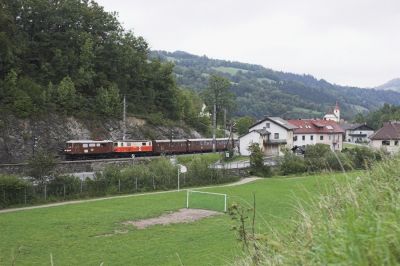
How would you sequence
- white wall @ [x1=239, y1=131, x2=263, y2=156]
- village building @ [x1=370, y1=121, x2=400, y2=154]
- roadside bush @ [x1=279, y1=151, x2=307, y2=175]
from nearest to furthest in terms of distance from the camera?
village building @ [x1=370, y1=121, x2=400, y2=154]
roadside bush @ [x1=279, y1=151, x2=307, y2=175]
white wall @ [x1=239, y1=131, x2=263, y2=156]

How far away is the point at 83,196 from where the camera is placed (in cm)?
3503

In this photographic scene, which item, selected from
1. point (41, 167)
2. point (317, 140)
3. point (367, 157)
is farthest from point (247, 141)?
point (367, 157)

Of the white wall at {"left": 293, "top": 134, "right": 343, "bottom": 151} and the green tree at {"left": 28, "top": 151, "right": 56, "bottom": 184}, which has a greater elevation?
the white wall at {"left": 293, "top": 134, "right": 343, "bottom": 151}

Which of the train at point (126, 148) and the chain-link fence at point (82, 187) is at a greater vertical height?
the train at point (126, 148)

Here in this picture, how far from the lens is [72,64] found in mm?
53000

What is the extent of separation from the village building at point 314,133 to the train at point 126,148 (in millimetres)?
21148

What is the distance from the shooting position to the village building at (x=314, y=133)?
73.2 meters

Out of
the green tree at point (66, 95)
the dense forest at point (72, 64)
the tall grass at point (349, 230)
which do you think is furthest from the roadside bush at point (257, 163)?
the tall grass at point (349, 230)

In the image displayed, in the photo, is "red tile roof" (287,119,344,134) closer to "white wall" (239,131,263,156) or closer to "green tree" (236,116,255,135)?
"white wall" (239,131,263,156)

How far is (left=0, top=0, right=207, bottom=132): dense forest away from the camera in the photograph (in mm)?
46562

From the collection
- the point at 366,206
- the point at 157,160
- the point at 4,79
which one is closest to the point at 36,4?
the point at 4,79

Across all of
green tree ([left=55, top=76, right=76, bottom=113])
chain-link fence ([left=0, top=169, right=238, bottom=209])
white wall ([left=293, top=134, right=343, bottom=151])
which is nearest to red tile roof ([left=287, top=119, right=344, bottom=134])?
white wall ([left=293, top=134, right=343, bottom=151])

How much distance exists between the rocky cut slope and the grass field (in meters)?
14.0

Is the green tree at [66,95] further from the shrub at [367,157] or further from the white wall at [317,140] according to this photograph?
the shrub at [367,157]
